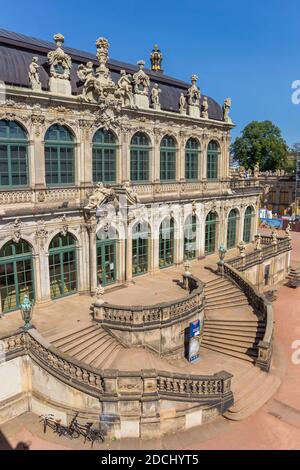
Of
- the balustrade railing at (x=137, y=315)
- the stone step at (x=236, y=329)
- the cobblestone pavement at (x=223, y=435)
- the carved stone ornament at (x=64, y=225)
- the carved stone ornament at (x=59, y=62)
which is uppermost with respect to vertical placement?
the carved stone ornament at (x=59, y=62)

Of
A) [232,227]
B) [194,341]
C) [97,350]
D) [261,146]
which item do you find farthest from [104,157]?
[261,146]

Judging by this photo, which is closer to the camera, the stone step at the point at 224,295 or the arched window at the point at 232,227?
the stone step at the point at 224,295

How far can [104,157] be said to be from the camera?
23391 millimetres

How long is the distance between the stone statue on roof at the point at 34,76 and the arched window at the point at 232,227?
20.7 m

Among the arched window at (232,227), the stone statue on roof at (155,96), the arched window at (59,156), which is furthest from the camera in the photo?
the arched window at (232,227)

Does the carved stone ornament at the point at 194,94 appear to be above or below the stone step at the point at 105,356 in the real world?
above

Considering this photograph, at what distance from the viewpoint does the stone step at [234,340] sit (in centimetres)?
2084

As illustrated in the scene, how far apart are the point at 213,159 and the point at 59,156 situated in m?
15.3

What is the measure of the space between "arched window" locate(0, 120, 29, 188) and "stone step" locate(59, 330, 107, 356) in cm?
856

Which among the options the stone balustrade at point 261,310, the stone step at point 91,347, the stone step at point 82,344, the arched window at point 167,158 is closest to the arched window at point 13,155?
the stone step at point 82,344

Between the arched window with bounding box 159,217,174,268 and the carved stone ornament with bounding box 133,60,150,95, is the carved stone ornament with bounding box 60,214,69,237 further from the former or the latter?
the carved stone ornament with bounding box 133,60,150,95

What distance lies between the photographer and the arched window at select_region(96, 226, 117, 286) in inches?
924

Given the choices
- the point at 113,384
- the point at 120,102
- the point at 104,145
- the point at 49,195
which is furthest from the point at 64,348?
the point at 120,102

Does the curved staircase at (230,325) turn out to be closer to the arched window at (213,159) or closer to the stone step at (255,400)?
the stone step at (255,400)
